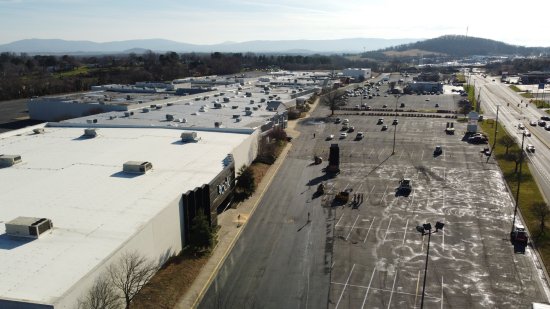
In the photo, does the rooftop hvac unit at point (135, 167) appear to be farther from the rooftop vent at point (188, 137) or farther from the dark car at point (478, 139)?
the dark car at point (478, 139)

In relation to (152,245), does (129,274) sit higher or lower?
higher

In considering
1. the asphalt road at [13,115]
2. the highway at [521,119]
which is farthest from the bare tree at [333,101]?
the asphalt road at [13,115]

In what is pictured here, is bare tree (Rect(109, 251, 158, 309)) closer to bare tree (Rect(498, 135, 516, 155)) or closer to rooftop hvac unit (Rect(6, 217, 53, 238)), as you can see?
rooftop hvac unit (Rect(6, 217, 53, 238))

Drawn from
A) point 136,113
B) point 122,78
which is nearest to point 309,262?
point 136,113

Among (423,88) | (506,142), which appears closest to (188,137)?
(506,142)

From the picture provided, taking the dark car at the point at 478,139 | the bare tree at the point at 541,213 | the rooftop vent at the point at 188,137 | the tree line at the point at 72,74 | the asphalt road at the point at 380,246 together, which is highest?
the tree line at the point at 72,74

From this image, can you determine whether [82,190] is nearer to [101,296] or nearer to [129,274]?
[129,274]
